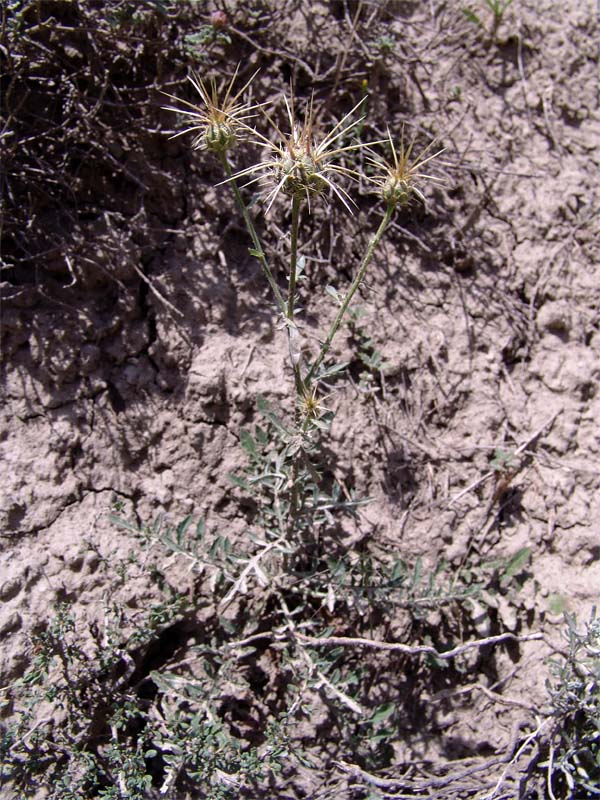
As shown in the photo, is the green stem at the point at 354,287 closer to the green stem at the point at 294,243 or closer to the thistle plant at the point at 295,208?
the thistle plant at the point at 295,208

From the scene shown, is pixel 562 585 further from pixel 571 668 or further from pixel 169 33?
pixel 169 33

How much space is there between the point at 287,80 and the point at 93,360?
5.98ft

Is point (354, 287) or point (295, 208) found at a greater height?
point (295, 208)

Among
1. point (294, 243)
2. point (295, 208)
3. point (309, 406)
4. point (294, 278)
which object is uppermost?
point (295, 208)

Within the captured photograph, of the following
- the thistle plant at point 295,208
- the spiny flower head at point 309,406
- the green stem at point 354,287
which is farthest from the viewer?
the spiny flower head at point 309,406

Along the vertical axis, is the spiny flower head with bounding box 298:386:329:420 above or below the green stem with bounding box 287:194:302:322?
below

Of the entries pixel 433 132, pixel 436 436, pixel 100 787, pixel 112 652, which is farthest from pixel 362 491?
pixel 433 132

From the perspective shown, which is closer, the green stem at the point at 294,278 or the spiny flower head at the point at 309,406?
the green stem at the point at 294,278

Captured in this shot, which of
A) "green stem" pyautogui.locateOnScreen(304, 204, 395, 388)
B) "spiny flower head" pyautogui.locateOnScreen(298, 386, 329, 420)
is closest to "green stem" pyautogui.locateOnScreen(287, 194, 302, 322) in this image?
"green stem" pyautogui.locateOnScreen(304, 204, 395, 388)

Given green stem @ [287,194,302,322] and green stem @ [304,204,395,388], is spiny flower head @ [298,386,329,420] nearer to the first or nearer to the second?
green stem @ [304,204,395,388]

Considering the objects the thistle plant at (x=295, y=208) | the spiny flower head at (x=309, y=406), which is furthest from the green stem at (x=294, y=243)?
the spiny flower head at (x=309, y=406)

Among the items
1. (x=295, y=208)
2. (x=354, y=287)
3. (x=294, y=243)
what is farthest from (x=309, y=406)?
(x=295, y=208)

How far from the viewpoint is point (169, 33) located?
329 centimetres

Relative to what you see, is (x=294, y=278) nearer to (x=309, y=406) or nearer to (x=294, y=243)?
(x=294, y=243)
